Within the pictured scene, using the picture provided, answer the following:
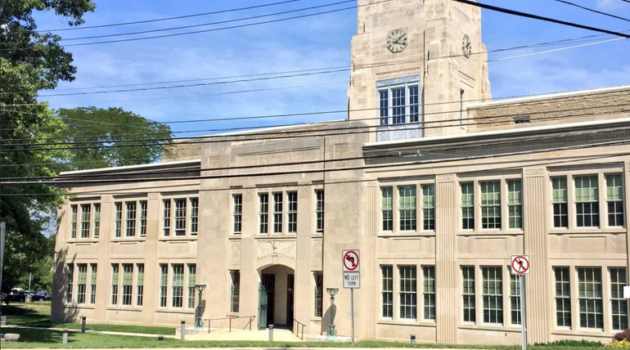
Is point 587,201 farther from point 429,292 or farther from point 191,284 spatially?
point 191,284

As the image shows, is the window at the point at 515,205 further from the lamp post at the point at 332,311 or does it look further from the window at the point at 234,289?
the window at the point at 234,289

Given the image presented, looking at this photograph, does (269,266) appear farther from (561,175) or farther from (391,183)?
(561,175)

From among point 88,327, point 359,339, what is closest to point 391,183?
point 359,339

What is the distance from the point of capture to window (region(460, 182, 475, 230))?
96.8 feet

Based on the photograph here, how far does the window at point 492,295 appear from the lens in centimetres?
2845

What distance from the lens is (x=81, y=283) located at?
41.4 m

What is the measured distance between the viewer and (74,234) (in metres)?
42.2

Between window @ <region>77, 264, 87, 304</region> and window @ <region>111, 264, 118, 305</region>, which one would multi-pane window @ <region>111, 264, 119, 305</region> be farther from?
window @ <region>77, 264, 87, 304</region>

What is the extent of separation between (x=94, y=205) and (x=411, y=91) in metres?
18.6

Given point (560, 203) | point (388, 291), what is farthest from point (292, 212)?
point (560, 203)

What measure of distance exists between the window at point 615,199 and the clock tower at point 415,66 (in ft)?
39.4

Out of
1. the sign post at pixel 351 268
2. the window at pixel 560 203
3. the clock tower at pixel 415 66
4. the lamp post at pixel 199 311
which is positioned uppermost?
the clock tower at pixel 415 66

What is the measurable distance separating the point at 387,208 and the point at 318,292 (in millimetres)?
4981

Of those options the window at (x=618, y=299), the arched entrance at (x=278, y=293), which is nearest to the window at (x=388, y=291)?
the arched entrance at (x=278, y=293)
